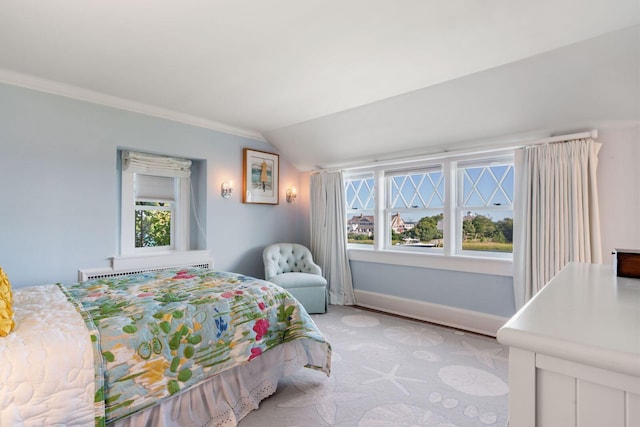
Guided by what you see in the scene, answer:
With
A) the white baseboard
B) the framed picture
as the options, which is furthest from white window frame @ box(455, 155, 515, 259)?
the framed picture

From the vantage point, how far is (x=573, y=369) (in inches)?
21.3

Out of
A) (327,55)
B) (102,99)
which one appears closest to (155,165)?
(102,99)

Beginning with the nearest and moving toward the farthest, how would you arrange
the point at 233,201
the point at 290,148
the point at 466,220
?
1. the point at 466,220
2. the point at 233,201
3. the point at 290,148

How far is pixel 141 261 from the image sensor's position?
336 cm

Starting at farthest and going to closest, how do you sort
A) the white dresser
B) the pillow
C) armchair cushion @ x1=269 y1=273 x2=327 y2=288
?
armchair cushion @ x1=269 y1=273 x2=327 y2=288 → the pillow → the white dresser

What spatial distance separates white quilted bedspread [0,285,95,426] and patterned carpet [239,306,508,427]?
94 cm

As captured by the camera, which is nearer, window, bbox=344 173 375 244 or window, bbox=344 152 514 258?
window, bbox=344 152 514 258

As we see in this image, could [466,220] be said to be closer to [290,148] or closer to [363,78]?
[363,78]

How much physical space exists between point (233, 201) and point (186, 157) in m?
0.81

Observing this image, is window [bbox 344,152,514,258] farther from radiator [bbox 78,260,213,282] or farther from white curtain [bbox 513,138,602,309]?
radiator [bbox 78,260,213,282]

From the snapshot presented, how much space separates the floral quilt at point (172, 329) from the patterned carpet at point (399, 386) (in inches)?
10.5

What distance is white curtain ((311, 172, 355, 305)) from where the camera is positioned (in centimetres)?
446

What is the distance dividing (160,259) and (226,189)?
3.79 feet

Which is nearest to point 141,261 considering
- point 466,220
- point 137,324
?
point 137,324
